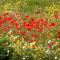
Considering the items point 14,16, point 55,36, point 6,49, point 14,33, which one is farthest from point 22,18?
point 6,49

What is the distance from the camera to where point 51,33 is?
821 centimetres

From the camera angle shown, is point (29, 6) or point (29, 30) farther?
point (29, 6)

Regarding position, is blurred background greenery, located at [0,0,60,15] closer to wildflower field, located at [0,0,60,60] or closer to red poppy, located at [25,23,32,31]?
wildflower field, located at [0,0,60,60]

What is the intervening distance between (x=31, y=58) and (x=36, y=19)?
273 cm

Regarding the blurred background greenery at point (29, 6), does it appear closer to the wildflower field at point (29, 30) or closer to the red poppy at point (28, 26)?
the wildflower field at point (29, 30)

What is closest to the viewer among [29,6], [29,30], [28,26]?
[29,30]

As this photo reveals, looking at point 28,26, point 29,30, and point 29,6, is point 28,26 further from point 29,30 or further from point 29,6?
point 29,6

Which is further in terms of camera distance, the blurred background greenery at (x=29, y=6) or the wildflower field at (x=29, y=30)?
the blurred background greenery at (x=29, y=6)

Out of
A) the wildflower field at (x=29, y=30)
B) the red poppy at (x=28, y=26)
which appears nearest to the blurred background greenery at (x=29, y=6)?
the wildflower field at (x=29, y=30)

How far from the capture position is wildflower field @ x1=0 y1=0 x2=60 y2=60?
683cm

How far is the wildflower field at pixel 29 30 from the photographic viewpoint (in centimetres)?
683

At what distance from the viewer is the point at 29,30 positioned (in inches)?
335

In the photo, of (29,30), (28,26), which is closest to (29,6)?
(28,26)

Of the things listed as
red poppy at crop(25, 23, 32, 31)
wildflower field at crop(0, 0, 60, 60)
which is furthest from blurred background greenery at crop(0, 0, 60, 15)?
red poppy at crop(25, 23, 32, 31)
